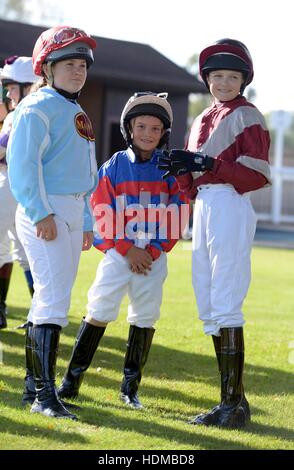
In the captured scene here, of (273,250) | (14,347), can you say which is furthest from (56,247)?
(273,250)

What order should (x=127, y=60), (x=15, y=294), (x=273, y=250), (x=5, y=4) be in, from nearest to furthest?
(x=15, y=294) → (x=273, y=250) → (x=127, y=60) → (x=5, y=4)

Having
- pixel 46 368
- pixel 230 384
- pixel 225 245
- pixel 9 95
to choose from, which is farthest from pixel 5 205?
pixel 230 384

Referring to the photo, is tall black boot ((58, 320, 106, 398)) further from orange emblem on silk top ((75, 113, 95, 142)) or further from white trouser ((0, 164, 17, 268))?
white trouser ((0, 164, 17, 268))

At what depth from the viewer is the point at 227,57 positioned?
507 centimetres

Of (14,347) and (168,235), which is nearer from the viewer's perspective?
(168,235)

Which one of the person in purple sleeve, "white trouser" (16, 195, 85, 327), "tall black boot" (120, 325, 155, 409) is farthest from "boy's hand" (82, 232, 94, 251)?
the person in purple sleeve

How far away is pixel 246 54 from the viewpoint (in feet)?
16.8

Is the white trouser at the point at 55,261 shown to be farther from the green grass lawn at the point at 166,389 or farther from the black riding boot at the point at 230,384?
the black riding boot at the point at 230,384

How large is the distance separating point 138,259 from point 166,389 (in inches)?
41.7

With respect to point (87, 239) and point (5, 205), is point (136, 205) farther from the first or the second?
point (5, 205)

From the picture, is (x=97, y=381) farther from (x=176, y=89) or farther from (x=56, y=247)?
(x=176, y=89)

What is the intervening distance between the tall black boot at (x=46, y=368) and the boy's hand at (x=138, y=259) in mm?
647

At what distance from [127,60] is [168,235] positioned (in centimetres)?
2108

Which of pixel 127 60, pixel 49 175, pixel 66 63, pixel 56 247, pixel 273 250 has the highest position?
pixel 127 60
